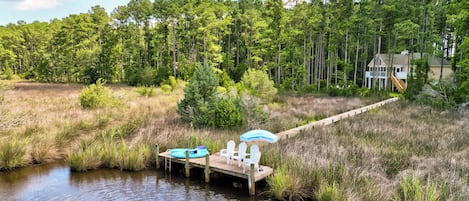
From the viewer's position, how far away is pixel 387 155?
9406 millimetres

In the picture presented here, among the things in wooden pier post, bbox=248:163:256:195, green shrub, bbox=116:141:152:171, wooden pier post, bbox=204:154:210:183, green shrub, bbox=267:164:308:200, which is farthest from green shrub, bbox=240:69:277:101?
green shrub, bbox=267:164:308:200

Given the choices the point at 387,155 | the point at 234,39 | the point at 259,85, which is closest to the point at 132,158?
the point at 387,155

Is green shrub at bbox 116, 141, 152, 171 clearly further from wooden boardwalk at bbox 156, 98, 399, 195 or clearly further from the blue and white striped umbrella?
the blue and white striped umbrella

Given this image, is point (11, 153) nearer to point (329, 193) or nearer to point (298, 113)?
point (329, 193)

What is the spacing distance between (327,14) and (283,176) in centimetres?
2835

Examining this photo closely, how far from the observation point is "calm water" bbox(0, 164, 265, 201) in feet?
25.2

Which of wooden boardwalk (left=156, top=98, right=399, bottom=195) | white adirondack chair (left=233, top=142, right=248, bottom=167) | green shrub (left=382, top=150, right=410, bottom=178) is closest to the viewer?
wooden boardwalk (left=156, top=98, right=399, bottom=195)

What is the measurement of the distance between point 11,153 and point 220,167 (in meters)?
5.97

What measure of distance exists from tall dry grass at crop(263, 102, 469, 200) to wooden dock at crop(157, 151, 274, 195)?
88 cm

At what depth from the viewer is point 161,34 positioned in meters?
41.1

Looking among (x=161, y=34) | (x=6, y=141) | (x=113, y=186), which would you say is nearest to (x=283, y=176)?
(x=113, y=186)

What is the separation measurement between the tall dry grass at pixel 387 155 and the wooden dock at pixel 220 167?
877 mm

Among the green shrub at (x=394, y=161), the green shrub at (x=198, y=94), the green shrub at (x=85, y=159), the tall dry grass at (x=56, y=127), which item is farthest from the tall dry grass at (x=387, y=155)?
the tall dry grass at (x=56, y=127)

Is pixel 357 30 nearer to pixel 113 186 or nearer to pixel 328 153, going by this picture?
pixel 328 153
